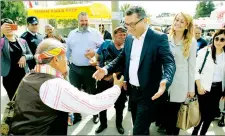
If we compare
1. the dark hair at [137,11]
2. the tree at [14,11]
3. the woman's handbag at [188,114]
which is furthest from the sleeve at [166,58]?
the tree at [14,11]

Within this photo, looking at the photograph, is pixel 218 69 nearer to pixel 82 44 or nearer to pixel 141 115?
pixel 141 115

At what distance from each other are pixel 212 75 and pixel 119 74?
52.0 inches

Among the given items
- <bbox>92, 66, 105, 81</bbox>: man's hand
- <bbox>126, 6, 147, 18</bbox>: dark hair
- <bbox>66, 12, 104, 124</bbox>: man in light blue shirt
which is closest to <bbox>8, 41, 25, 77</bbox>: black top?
<bbox>66, 12, 104, 124</bbox>: man in light blue shirt

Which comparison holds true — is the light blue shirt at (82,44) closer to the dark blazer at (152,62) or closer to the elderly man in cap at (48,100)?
the dark blazer at (152,62)

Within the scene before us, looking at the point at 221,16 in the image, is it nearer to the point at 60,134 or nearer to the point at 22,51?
the point at 22,51

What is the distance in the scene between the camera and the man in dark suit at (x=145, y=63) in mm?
2676

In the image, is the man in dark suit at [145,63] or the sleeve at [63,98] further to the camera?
the man in dark suit at [145,63]

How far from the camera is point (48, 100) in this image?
1.72 metres

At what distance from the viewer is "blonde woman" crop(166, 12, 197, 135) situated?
9.71 feet

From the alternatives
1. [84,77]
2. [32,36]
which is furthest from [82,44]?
[32,36]

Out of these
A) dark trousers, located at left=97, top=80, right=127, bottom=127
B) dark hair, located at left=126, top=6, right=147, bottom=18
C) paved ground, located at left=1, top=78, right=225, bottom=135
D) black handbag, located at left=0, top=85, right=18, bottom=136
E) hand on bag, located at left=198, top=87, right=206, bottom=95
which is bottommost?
paved ground, located at left=1, top=78, right=225, bottom=135

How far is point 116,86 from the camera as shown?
2174 mm

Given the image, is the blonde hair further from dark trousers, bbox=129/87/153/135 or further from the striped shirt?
the striped shirt

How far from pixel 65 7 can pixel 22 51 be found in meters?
10.7
